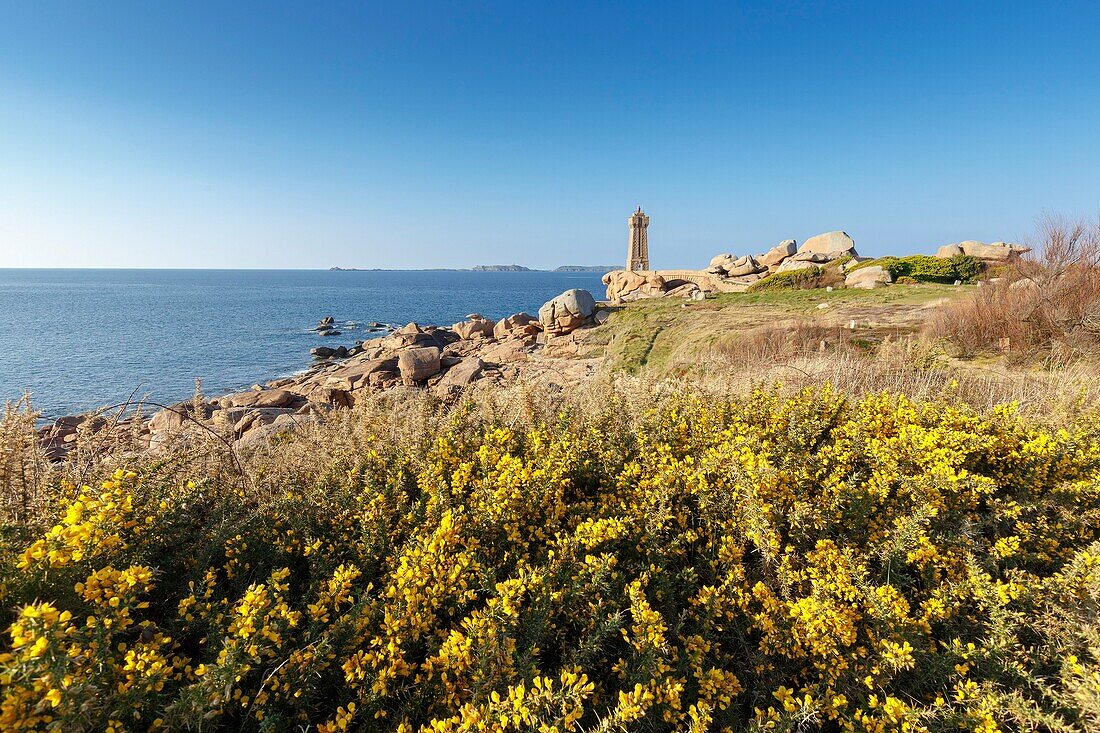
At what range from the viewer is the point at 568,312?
26.4 meters

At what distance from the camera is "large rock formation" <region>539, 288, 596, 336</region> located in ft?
86.0

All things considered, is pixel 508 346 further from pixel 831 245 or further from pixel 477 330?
pixel 831 245

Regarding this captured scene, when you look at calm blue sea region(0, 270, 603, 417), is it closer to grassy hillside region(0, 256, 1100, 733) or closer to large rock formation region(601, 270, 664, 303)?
grassy hillside region(0, 256, 1100, 733)

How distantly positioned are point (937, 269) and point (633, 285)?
22.0m

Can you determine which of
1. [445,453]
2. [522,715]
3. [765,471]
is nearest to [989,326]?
[765,471]

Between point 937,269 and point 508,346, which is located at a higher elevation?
point 937,269

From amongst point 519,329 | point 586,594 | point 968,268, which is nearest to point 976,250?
point 968,268

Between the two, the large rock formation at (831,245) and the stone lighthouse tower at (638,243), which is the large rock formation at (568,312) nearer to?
the large rock formation at (831,245)

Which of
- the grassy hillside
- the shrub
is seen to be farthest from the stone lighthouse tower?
the grassy hillside

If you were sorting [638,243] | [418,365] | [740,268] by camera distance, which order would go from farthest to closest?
[638,243]
[740,268]
[418,365]

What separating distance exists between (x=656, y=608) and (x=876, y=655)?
3.82 ft

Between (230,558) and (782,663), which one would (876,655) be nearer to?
(782,663)

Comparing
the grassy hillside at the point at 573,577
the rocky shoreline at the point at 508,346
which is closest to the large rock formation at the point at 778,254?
the rocky shoreline at the point at 508,346

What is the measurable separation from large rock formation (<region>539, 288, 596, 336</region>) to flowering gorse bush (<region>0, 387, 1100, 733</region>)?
73.1 feet
